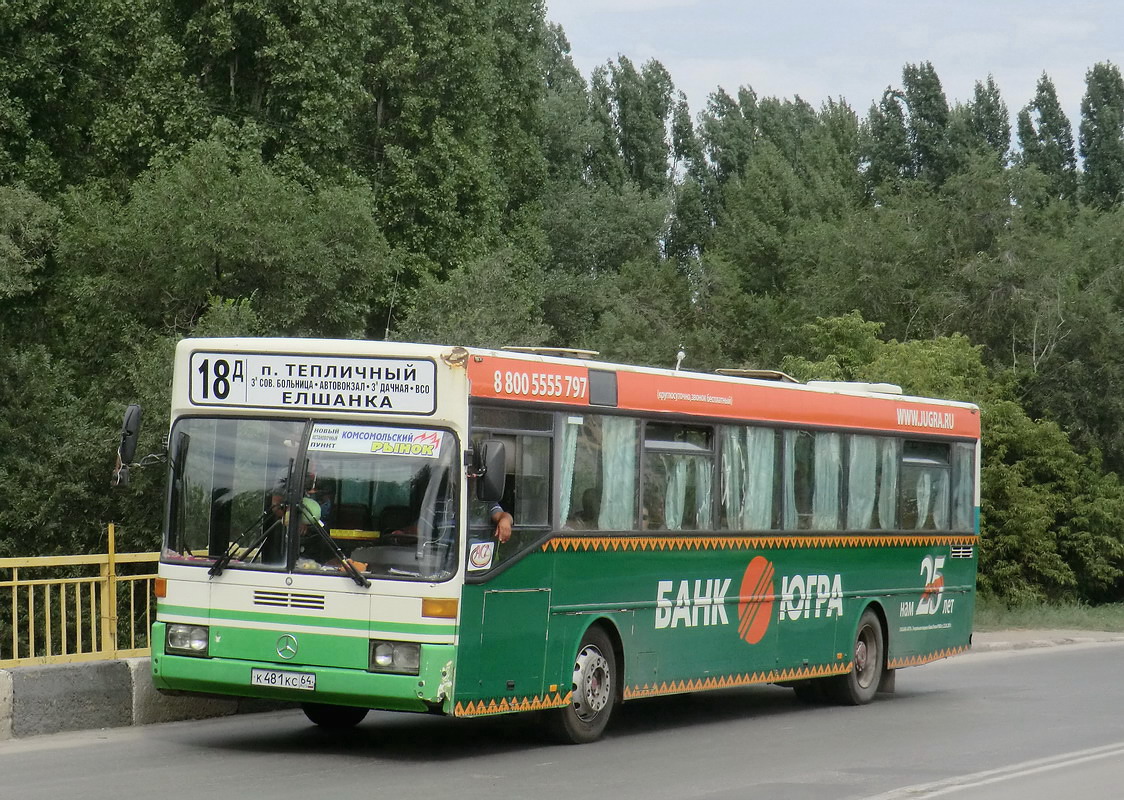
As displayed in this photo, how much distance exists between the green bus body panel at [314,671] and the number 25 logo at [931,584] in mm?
7989

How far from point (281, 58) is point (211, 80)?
2.21 m

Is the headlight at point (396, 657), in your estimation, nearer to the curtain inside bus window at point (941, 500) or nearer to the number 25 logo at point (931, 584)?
the number 25 logo at point (931, 584)

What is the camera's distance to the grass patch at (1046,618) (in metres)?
28.4

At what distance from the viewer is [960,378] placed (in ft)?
117

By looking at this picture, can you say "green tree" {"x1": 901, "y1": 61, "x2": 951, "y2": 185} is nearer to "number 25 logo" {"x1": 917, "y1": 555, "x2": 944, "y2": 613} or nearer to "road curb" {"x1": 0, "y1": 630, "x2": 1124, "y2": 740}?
"number 25 logo" {"x1": 917, "y1": 555, "x2": 944, "y2": 613}

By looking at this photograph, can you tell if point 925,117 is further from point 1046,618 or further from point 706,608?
point 706,608

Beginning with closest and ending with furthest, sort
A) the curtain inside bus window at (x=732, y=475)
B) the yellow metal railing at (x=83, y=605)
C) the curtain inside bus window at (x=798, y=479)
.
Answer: the yellow metal railing at (x=83, y=605) < the curtain inside bus window at (x=732, y=475) < the curtain inside bus window at (x=798, y=479)

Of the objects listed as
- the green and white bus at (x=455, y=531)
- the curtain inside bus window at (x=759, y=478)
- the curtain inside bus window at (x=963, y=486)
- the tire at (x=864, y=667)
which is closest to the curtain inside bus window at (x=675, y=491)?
the green and white bus at (x=455, y=531)

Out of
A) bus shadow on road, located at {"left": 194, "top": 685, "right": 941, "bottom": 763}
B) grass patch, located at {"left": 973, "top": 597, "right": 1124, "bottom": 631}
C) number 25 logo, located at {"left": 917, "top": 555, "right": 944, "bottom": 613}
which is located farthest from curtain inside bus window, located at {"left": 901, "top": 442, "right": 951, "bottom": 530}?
grass patch, located at {"left": 973, "top": 597, "right": 1124, "bottom": 631}

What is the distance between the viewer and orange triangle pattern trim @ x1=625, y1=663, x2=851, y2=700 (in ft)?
42.3

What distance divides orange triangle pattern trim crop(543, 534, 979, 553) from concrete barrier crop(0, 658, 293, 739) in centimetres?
297

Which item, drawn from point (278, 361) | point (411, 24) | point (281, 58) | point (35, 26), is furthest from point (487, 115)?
point (278, 361)

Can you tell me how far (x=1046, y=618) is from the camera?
29.7m

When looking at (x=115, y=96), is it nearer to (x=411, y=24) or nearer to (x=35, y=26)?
(x=35, y=26)
